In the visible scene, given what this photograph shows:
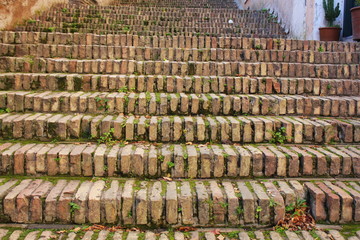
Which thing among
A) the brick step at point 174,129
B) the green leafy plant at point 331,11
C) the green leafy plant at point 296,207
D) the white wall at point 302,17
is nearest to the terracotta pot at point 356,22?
Answer: the green leafy plant at point 331,11

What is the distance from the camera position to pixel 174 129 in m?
2.58

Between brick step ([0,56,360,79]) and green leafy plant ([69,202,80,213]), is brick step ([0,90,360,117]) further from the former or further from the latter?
green leafy plant ([69,202,80,213])

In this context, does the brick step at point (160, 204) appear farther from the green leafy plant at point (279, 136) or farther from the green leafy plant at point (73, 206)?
the green leafy plant at point (279, 136)

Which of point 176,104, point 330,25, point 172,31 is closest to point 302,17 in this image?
point 330,25

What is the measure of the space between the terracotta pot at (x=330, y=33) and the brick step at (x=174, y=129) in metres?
3.02

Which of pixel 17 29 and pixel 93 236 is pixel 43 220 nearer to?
pixel 93 236

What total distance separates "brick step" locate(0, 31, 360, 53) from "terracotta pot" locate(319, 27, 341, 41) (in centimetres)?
124

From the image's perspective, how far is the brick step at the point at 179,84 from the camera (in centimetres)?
307

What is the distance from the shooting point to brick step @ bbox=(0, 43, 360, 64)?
3.58 metres

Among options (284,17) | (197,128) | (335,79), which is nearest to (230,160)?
(197,128)

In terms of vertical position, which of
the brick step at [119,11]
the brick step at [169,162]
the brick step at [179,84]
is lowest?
the brick step at [169,162]

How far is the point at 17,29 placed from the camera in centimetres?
473

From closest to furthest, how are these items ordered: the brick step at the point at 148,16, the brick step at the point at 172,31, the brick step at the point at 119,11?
the brick step at the point at 172,31 < the brick step at the point at 148,16 < the brick step at the point at 119,11

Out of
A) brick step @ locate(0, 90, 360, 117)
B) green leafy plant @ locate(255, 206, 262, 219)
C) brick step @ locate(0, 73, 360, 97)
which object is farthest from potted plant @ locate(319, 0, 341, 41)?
green leafy plant @ locate(255, 206, 262, 219)
